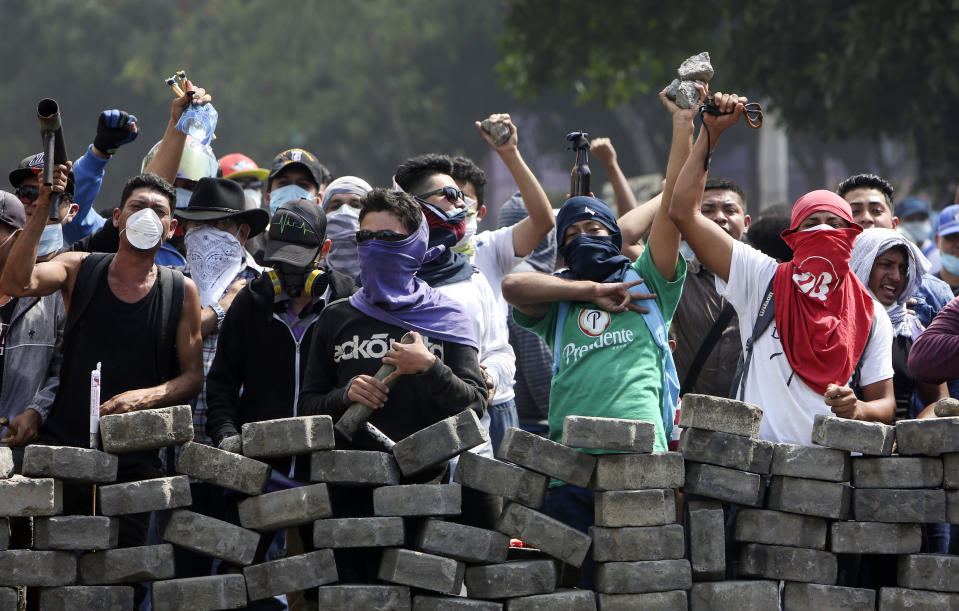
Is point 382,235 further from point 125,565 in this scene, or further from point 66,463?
point 125,565

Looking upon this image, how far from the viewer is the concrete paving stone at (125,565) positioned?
4.63 m

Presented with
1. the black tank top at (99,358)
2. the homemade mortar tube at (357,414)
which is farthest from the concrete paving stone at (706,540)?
the black tank top at (99,358)

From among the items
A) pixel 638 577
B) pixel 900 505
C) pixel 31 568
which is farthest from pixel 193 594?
pixel 900 505

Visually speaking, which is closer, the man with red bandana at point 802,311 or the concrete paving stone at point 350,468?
the concrete paving stone at point 350,468

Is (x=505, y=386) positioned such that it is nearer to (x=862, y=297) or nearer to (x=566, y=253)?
(x=566, y=253)

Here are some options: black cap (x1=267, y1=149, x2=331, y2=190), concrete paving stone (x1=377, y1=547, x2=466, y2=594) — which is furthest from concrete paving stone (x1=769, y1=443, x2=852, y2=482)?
black cap (x1=267, y1=149, x2=331, y2=190)

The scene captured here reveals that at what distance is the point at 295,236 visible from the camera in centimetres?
544

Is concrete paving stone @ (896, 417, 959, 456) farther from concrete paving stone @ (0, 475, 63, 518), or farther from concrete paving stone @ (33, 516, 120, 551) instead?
concrete paving stone @ (0, 475, 63, 518)

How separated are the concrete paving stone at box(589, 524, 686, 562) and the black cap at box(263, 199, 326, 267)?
171 cm

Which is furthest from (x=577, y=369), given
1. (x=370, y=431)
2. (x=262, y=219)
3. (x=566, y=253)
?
(x=262, y=219)

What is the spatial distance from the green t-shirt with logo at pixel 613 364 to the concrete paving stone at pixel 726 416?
12.4 inches

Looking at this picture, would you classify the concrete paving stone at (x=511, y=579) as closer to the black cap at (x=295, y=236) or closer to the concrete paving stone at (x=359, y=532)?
the concrete paving stone at (x=359, y=532)

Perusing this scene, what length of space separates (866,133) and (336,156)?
2085cm

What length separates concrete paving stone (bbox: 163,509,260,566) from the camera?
4648 mm
